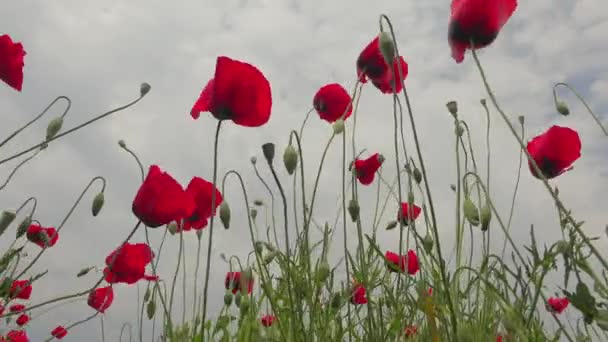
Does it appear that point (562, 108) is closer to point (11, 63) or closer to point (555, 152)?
point (555, 152)

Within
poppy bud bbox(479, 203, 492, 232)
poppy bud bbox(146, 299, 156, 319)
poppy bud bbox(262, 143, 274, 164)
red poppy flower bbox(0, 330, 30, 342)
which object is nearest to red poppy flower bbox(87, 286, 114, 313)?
poppy bud bbox(146, 299, 156, 319)

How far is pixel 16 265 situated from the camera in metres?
2.80

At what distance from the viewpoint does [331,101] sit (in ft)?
9.96

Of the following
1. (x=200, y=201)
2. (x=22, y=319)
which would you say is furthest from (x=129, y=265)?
(x=22, y=319)

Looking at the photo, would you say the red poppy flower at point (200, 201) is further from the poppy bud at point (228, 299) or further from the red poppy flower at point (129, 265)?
the poppy bud at point (228, 299)

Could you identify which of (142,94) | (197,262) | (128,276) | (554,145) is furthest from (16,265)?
(554,145)

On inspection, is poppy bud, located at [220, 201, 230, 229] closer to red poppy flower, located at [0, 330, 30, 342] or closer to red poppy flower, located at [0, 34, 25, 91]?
red poppy flower, located at [0, 34, 25, 91]

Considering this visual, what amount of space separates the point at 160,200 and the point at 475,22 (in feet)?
3.71

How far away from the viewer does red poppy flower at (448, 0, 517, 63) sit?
1.77 metres

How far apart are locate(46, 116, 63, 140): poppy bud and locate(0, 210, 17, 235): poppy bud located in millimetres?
310

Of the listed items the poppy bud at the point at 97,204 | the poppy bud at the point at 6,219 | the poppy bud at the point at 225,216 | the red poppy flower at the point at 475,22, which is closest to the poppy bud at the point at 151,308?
the poppy bud at the point at 97,204

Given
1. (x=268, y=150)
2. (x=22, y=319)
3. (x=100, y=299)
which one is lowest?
(x=268, y=150)

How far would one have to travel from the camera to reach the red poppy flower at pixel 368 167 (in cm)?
317

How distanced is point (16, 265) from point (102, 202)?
1.56ft
